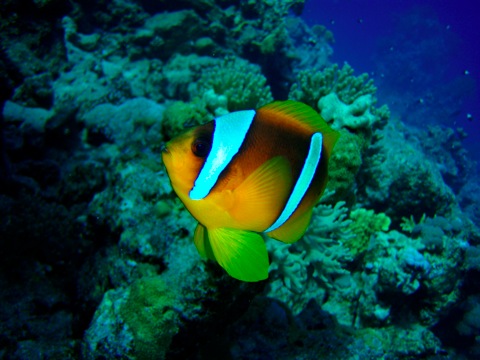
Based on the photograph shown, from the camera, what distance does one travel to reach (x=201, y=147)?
99 cm

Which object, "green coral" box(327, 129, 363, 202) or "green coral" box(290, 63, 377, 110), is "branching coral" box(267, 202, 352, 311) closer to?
"green coral" box(327, 129, 363, 202)

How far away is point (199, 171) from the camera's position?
3.29 feet

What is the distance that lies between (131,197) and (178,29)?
651 centimetres

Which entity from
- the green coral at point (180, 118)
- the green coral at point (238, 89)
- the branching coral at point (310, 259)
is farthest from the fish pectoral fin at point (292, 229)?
the green coral at point (238, 89)

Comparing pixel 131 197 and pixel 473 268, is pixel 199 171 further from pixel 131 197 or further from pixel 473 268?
pixel 473 268

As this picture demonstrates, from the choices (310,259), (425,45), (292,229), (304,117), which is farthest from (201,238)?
(425,45)

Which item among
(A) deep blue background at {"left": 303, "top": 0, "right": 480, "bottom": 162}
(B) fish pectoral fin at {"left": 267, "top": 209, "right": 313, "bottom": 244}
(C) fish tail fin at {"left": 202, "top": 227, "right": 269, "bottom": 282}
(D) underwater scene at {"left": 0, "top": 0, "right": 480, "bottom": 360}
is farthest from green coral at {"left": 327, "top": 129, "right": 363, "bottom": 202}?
(A) deep blue background at {"left": 303, "top": 0, "right": 480, "bottom": 162}

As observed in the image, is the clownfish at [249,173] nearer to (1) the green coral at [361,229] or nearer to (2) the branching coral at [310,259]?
(2) the branching coral at [310,259]

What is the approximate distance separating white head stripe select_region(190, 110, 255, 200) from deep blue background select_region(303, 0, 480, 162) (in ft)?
82.2

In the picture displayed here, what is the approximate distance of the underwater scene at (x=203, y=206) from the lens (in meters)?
1.12

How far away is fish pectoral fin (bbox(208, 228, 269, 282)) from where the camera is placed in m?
1.12

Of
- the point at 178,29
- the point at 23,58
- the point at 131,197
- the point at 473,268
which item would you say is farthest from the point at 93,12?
the point at 473,268

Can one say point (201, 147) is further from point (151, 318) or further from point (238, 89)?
point (238, 89)

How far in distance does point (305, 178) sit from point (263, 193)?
189mm
